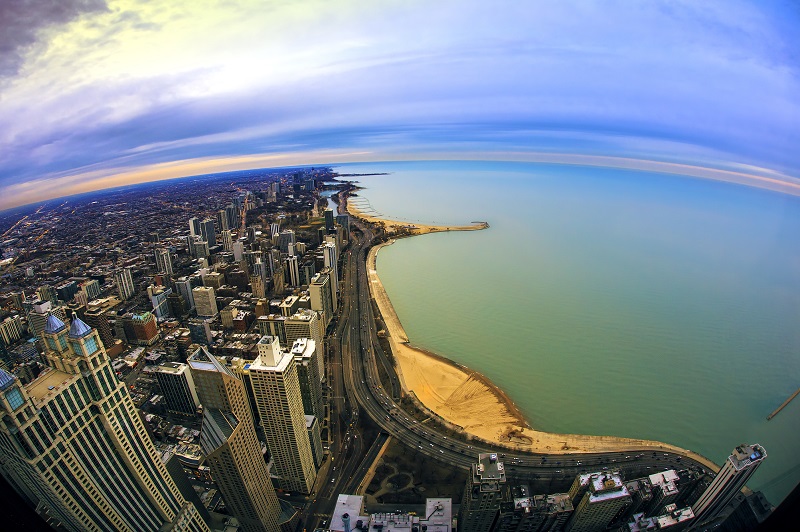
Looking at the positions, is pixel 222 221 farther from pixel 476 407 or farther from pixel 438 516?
pixel 438 516

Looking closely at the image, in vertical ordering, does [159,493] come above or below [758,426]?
above

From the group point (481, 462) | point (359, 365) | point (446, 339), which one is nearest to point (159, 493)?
point (481, 462)

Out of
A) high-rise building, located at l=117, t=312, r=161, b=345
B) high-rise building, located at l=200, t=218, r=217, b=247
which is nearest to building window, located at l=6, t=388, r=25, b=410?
high-rise building, located at l=117, t=312, r=161, b=345

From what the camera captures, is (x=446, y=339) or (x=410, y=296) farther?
(x=410, y=296)

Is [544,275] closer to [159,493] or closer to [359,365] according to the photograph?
[359,365]

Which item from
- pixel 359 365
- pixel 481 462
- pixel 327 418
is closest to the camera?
pixel 481 462

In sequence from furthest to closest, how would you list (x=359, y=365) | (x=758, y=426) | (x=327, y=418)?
1. (x=359, y=365)
2. (x=327, y=418)
3. (x=758, y=426)

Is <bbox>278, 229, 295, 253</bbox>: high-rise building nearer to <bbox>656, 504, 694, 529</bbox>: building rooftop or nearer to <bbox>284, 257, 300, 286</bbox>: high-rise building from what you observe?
<bbox>284, 257, 300, 286</bbox>: high-rise building
